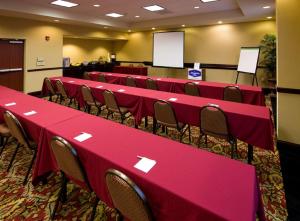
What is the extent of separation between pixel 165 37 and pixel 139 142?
8.36 meters

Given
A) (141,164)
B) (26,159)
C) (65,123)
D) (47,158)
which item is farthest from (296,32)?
(26,159)

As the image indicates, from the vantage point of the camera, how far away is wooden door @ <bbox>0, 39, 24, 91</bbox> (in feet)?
22.8

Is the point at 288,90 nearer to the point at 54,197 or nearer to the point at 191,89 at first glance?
the point at 191,89

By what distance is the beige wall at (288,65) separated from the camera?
11.8 feet

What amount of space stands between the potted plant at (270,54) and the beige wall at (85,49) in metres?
7.71

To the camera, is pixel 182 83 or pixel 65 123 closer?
pixel 65 123

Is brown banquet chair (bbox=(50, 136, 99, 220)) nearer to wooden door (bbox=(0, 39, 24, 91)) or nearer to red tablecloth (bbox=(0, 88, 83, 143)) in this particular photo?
red tablecloth (bbox=(0, 88, 83, 143))

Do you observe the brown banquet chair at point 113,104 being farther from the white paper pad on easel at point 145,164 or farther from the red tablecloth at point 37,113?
the white paper pad on easel at point 145,164

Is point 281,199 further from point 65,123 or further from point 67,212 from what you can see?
point 65,123

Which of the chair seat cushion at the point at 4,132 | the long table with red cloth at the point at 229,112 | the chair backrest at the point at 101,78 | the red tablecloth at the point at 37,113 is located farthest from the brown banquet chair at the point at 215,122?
the chair backrest at the point at 101,78

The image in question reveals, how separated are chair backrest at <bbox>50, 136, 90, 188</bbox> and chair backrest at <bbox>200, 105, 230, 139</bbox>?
1.79 metres

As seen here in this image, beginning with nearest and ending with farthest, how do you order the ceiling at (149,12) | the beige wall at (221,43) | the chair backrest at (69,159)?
the chair backrest at (69,159) < the ceiling at (149,12) < the beige wall at (221,43)

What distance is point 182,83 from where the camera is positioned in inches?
224

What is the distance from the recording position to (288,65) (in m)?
3.71
